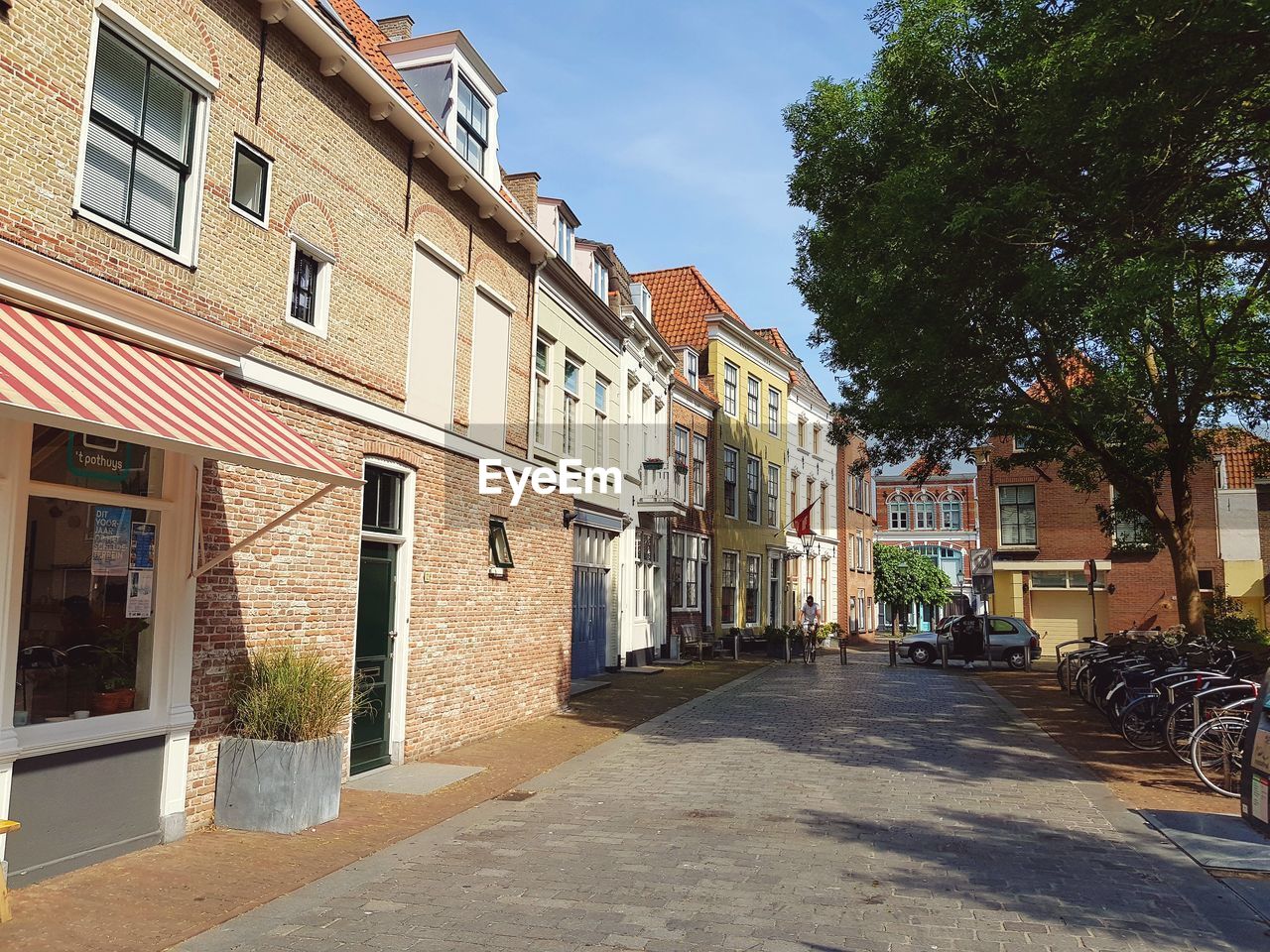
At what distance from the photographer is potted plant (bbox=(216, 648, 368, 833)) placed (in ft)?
23.4

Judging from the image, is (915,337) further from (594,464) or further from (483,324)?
(594,464)

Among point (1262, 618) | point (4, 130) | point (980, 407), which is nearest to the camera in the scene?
point (4, 130)

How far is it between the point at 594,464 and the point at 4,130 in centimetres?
1248

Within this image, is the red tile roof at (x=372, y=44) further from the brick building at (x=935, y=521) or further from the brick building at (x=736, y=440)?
the brick building at (x=935, y=521)

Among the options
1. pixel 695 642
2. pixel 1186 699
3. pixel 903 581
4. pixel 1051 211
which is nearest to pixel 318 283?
pixel 1051 211

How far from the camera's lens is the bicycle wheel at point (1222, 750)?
8.90 meters

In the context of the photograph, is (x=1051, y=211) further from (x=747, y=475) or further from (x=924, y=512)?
(x=924, y=512)

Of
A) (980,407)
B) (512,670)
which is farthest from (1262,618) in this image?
(512,670)

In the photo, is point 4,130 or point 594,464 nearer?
point 4,130

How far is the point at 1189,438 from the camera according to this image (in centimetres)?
1591

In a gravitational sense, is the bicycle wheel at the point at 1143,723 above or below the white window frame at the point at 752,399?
below

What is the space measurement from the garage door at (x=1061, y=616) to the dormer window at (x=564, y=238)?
25.0 meters

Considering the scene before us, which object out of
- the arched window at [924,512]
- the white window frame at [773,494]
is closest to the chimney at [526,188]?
the white window frame at [773,494]

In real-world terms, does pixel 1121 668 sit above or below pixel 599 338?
below
